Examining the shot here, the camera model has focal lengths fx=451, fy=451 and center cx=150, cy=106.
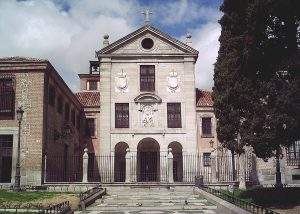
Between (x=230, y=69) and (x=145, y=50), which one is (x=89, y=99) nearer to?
(x=145, y=50)

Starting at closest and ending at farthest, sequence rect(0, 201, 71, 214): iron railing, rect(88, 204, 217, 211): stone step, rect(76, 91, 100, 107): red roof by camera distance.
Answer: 1. rect(0, 201, 71, 214): iron railing
2. rect(88, 204, 217, 211): stone step
3. rect(76, 91, 100, 107): red roof

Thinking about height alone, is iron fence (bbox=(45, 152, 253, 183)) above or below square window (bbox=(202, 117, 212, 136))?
below

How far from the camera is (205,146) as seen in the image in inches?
1571

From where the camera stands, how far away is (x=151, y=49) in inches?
1516

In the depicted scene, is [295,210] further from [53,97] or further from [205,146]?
[205,146]

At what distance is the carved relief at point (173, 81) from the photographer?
124 ft

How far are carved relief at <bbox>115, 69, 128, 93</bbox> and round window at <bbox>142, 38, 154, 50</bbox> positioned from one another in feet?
9.84

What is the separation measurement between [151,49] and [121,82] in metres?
3.83

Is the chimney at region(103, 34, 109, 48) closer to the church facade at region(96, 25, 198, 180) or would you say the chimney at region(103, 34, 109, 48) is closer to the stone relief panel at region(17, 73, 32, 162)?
the church facade at region(96, 25, 198, 180)

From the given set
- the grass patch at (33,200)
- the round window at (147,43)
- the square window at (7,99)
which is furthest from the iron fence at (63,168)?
the round window at (147,43)

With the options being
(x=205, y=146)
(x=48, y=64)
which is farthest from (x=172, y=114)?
(x=48, y=64)

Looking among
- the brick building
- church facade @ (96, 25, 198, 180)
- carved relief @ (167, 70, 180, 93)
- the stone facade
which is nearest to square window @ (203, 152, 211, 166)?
church facade @ (96, 25, 198, 180)

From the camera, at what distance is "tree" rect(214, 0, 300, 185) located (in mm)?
18094

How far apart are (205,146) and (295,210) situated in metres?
21.6
